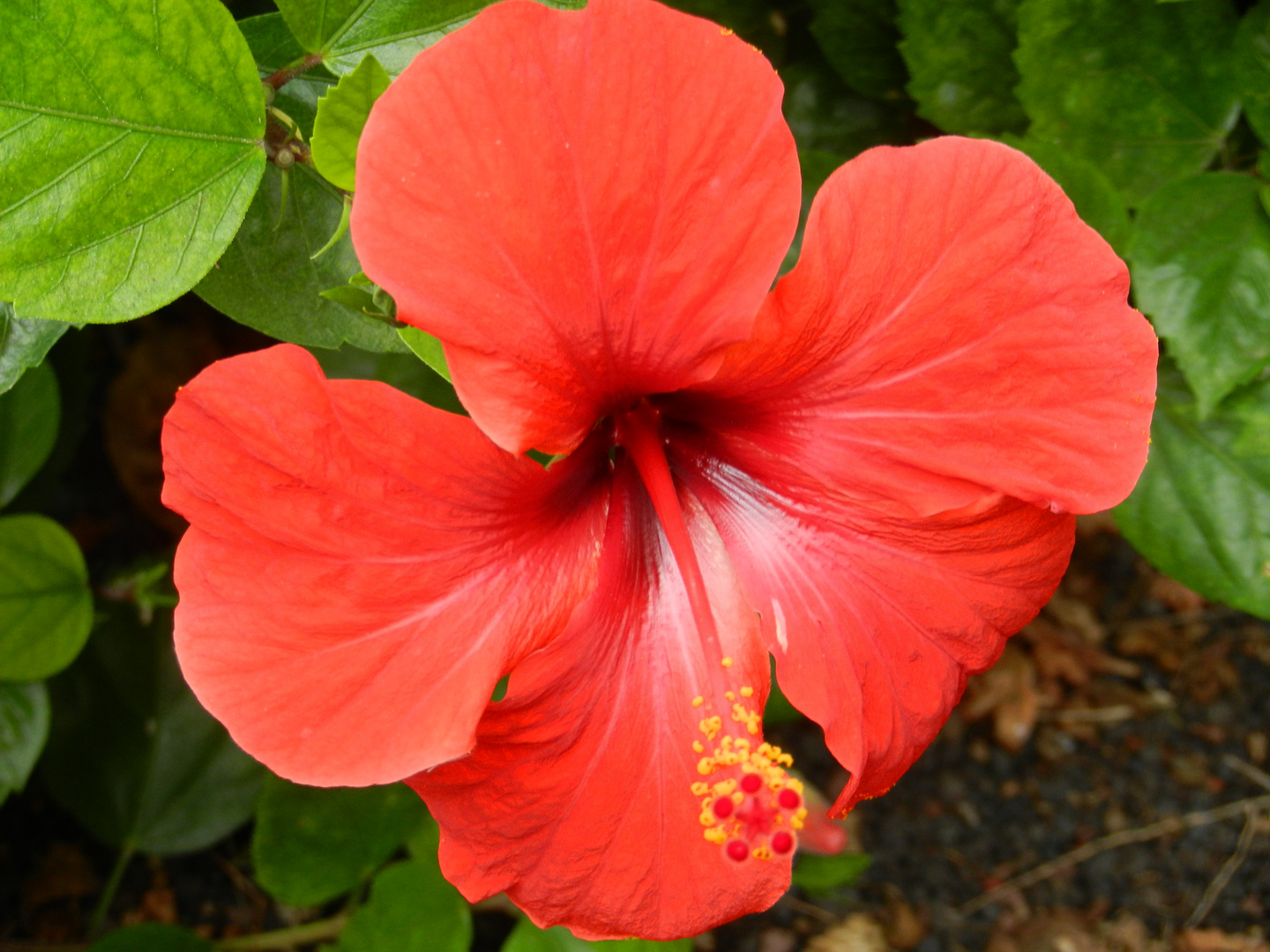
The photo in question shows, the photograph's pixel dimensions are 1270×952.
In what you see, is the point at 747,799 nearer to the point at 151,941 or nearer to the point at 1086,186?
the point at 1086,186

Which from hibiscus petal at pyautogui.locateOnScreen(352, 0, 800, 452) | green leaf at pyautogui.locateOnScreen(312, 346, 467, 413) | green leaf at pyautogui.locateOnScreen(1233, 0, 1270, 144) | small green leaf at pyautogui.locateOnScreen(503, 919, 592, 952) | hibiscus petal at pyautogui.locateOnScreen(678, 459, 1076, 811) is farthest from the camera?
small green leaf at pyautogui.locateOnScreen(503, 919, 592, 952)

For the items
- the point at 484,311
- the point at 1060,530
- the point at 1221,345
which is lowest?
the point at 1221,345

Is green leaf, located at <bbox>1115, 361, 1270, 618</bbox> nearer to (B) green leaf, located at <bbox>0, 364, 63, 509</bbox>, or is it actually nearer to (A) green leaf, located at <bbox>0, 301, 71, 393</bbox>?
(A) green leaf, located at <bbox>0, 301, 71, 393</bbox>

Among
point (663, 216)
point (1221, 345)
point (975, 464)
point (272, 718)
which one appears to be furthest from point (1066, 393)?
point (272, 718)

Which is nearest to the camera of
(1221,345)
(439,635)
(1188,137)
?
(439,635)

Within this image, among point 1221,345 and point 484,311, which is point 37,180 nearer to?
point 484,311

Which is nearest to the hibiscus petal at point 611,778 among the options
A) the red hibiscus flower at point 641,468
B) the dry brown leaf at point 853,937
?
the red hibiscus flower at point 641,468

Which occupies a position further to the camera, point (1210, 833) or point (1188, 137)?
point (1210, 833)

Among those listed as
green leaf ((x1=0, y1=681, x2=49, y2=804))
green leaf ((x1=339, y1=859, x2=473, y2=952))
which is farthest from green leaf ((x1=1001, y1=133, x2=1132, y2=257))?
green leaf ((x1=0, y1=681, x2=49, y2=804))
